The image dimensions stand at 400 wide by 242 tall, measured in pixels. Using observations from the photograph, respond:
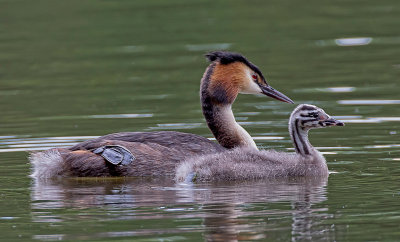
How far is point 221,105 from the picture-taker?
12.9 m

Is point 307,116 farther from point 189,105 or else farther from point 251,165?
point 189,105

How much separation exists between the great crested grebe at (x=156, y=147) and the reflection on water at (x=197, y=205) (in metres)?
0.17

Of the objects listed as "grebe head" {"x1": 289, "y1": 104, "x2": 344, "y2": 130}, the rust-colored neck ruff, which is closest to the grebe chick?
"grebe head" {"x1": 289, "y1": 104, "x2": 344, "y2": 130}

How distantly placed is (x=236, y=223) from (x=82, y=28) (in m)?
17.0

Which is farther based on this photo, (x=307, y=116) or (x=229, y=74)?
(x=229, y=74)

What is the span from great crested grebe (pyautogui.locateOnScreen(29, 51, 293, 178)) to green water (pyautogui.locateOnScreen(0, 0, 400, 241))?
9.1 inches

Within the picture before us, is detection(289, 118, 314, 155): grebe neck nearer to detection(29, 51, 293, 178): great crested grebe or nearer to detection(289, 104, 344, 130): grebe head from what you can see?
detection(289, 104, 344, 130): grebe head

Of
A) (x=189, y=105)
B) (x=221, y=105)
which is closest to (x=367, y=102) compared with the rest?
(x=189, y=105)

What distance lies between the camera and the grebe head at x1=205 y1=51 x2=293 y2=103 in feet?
42.4

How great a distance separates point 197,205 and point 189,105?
6630 millimetres

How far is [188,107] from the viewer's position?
16.9 meters

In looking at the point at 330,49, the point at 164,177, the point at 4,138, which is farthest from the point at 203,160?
the point at 330,49

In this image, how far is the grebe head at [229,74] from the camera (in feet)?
42.4

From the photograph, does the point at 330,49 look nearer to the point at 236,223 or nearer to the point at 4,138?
the point at 4,138
